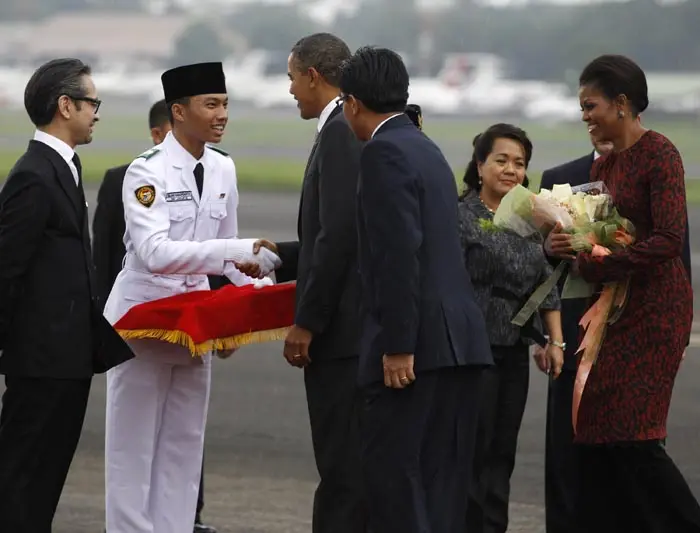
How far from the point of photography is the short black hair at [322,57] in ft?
18.7

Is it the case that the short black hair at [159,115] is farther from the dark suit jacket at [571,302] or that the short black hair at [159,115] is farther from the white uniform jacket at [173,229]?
the dark suit jacket at [571,302]

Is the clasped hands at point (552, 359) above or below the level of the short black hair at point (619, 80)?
below

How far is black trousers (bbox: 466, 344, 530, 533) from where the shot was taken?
5941 mm

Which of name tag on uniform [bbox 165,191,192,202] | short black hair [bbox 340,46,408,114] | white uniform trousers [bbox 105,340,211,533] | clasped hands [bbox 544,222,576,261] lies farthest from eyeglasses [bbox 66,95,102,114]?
clasped hands [bbox 544,222,576,261]

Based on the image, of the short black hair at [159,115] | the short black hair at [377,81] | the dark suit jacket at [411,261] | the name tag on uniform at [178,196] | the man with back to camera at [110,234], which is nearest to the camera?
the dark suit jacket at [411,261]

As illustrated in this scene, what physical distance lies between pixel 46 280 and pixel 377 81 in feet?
4.60

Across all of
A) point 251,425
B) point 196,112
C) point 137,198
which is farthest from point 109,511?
point 251,425

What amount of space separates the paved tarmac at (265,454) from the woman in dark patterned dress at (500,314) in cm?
68

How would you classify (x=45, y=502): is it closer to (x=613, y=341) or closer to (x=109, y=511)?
(x=109, y=511)

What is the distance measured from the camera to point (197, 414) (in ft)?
19.9

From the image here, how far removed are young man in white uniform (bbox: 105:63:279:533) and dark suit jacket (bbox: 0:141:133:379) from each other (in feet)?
1.19

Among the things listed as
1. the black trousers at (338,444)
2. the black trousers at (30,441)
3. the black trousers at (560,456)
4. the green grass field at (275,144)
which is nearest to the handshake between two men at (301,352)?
the black trousers at (338,444)

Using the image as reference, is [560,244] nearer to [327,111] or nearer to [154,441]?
[327,111]

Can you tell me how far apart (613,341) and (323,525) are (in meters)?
1.25
